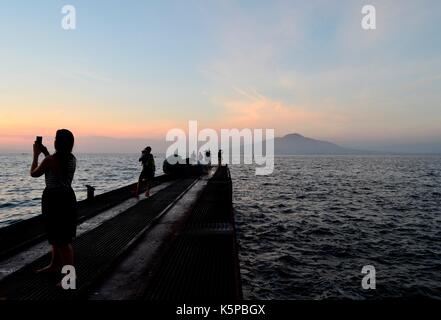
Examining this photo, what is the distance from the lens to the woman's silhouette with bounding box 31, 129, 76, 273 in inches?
187

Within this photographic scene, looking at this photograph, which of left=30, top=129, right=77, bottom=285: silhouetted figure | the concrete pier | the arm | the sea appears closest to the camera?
the arm

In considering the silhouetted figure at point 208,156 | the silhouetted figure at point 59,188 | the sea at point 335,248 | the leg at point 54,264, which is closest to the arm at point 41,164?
the silhouetted figure at point 59,188

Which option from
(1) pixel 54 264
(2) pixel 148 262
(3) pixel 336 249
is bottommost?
(3) pixel 336 249

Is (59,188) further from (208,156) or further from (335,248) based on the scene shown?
(208,156)

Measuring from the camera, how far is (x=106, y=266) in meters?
6.00

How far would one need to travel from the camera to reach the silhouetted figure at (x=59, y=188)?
474cm

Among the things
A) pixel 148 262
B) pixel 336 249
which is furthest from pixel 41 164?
pixel 336 249

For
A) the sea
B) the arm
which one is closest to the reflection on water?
the sea

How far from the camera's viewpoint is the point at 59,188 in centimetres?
481

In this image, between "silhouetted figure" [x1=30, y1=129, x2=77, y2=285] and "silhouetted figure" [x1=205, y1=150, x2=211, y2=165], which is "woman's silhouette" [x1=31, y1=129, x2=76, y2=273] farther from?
"silhouetted figure" [x1=205, y1=150, x2=211, y2=165]

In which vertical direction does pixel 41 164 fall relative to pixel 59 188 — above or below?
above

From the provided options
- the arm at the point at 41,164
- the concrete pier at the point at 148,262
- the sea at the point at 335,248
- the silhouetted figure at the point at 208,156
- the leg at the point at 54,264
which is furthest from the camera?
Result: the silhouetted figure at the point at 208,156

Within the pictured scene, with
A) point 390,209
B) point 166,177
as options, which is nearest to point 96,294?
point 166,177

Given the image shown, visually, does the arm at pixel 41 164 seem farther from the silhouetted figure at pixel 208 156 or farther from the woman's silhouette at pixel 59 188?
the silhouetted figure at pixel 208 156
